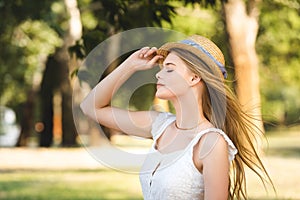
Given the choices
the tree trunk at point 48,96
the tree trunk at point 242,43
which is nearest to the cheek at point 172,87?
the tree trunk at point 242,43

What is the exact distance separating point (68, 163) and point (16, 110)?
38894 millimetres

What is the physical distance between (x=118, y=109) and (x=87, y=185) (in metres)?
12.4

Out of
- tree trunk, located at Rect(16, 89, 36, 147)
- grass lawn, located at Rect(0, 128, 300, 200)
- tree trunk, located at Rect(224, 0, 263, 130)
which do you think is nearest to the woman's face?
grass lawn, located at Rect(0, 128, 300, 200)

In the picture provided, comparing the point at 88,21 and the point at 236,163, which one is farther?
the point at 88,21

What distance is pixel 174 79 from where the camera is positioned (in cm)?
348

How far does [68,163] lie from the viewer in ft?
76.2

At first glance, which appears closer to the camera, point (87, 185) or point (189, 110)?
point (189, 110)

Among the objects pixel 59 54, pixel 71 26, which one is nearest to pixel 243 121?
pixel 71 26

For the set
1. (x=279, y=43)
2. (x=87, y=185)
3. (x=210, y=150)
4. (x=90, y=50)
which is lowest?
(x=279, y=43)

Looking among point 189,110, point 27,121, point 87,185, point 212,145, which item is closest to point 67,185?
point 87,185

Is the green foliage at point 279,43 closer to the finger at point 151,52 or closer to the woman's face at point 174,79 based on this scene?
the finger at point 151,52

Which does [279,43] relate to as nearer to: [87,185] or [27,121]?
[27,121]

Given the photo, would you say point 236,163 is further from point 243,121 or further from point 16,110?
point 16,110

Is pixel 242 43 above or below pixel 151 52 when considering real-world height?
below
